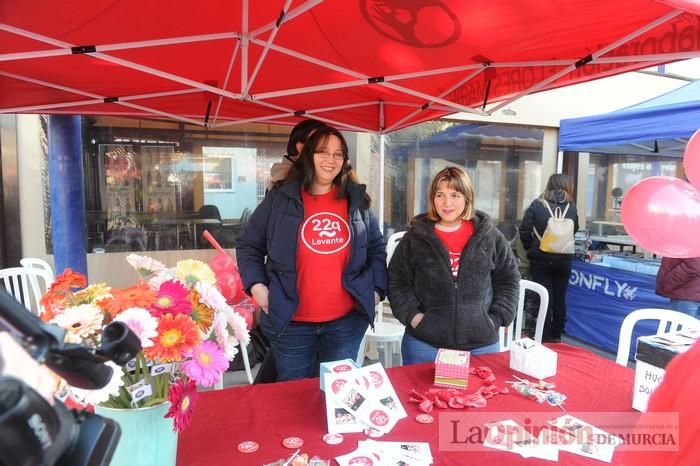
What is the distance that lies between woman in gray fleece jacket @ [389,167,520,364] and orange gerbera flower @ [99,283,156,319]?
1237 millimetres

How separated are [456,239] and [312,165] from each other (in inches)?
27.0

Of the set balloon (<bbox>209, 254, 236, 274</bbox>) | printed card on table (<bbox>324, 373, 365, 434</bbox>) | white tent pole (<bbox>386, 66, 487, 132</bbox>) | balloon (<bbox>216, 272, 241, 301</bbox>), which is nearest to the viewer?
printed card on table (<bbox>324, 373, 365, 434</bbox>)

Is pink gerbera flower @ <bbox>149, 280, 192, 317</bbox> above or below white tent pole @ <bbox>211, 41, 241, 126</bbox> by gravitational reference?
below

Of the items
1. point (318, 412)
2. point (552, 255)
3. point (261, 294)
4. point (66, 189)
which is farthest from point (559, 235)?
point (66, 189)

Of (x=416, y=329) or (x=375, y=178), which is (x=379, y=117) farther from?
(x=416, y=329)

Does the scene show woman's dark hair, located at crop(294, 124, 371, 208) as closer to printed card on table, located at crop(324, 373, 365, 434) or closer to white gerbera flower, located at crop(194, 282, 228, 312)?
printed card on table, located at crop(324, 373, 365, 434)

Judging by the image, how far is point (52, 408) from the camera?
1.20ft

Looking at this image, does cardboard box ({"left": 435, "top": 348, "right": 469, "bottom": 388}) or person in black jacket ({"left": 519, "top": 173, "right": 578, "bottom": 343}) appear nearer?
cardboard box ({"left": 435, "top": 348, "right": 469, "bottom": 388})

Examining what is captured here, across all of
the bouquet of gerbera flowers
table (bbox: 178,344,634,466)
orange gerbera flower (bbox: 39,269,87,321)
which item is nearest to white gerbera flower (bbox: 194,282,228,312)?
the bouquet of gerbera flowers

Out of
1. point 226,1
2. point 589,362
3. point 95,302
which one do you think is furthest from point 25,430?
point 589,362

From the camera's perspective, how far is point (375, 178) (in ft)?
14.7

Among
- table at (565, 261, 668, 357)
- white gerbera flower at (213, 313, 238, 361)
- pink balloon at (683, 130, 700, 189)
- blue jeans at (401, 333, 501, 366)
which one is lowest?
table at (565, 261, 668, 357)

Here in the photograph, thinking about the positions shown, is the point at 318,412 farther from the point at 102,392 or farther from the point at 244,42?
the point at 244,42

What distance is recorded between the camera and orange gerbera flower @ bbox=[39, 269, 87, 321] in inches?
34.4
